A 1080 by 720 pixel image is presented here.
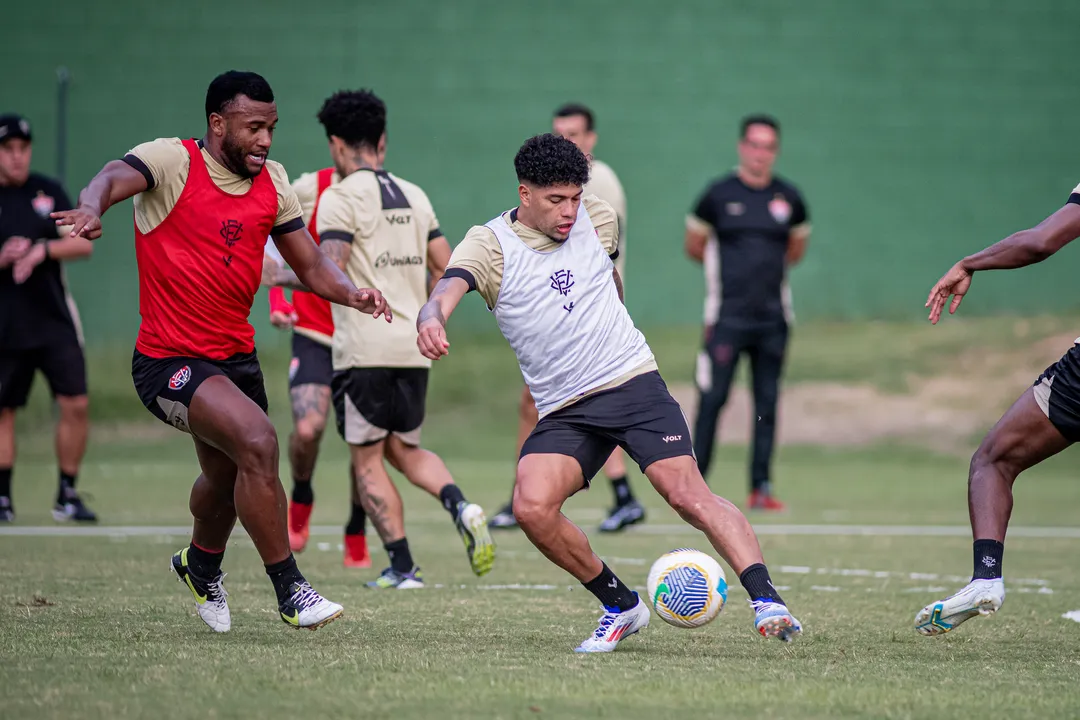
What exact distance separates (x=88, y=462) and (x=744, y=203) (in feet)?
26.0

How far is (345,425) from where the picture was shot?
25.4ft

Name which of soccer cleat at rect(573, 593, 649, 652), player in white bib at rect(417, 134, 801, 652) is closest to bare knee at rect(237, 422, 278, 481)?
player in white bib at rect(417, 134, 801, 652)

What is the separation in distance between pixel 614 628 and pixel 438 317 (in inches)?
54.7

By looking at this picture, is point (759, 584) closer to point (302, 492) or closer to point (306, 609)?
point (306, 609)

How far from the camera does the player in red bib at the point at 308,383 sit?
8.44 m

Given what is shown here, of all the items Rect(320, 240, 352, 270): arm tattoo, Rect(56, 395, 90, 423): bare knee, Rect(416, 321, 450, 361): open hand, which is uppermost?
Rect(320, 240, 352, 270): arm tattoo

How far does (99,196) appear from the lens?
5203 mm

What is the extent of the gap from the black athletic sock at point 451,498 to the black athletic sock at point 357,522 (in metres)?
0.99

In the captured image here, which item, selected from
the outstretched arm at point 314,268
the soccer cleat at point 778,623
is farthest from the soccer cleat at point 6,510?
the soccer cleat at point 778,623

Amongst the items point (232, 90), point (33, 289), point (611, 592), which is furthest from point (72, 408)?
point (611, 592)

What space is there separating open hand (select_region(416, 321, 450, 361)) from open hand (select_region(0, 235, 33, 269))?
590 cm

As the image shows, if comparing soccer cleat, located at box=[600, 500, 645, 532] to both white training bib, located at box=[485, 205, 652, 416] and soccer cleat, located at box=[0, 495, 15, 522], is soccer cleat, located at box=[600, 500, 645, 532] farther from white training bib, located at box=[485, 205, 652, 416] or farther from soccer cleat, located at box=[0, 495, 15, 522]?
white training bib, located at box=[485, 205, 652, 416]

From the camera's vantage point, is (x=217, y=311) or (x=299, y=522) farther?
(x=299, y=522)

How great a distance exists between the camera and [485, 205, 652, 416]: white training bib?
5.69m
